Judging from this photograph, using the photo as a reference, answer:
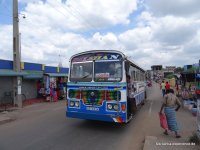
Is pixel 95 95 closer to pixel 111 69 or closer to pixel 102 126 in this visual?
pixel 111 69

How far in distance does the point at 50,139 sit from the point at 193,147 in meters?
4.35

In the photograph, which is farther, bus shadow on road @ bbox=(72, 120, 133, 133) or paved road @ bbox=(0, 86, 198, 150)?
bus shadow on road @ bbox=(72, 120, 133, 133)

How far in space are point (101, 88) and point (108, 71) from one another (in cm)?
69

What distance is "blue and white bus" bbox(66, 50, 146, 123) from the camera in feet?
Answer: 24.3

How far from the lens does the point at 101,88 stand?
7641 millimetres

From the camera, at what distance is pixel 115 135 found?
24.7 feet

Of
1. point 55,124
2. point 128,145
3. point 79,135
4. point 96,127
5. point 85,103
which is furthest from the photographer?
point 55,124

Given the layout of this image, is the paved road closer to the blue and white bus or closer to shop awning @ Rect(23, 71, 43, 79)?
the blue and white bus

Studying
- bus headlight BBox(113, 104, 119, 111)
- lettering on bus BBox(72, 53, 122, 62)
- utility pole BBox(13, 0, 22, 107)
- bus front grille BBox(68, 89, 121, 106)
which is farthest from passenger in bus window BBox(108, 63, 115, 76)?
utility pole BBox(13, 0, 22, 107)

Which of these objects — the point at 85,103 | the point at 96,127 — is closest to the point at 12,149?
the point at 85,103

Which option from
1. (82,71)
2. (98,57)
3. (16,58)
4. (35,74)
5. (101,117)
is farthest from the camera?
(35,74)

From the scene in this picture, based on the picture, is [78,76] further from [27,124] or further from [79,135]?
[27,124]

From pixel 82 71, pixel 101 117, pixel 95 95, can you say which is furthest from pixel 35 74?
pixel 101 117

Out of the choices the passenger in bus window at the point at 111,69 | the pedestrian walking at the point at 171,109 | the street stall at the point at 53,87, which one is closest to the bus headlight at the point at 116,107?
the passenger in bus window at the point at 111,69
